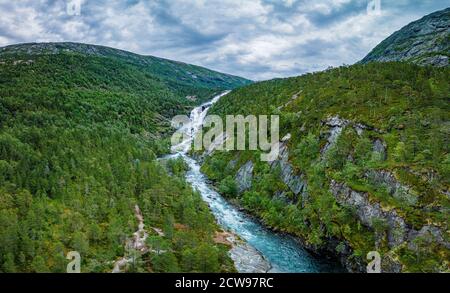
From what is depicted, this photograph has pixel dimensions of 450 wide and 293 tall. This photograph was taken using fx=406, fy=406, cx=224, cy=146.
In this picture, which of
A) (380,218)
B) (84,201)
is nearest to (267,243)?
(380,218)

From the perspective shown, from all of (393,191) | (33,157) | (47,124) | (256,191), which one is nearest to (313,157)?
(256,191)

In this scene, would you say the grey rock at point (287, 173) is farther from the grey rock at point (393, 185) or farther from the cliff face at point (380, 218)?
the grey rock at point (393, 185)

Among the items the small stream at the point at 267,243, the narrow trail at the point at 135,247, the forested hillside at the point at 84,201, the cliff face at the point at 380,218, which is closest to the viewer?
the cliff face at the point at 380,218

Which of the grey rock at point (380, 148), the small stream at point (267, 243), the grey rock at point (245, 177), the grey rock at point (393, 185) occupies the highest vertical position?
the grey rock at point (380, 148)

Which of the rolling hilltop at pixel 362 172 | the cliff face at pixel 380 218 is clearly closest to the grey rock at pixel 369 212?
the cliff face at pixel 380 218

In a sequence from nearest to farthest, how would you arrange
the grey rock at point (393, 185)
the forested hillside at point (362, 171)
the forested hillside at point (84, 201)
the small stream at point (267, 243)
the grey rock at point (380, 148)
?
1. the forested hillside at point (84, 201)
2. the forested hillside at point (362, 171)
3. the grey rock at point (393, 185)
4. the small stream at point (267, 243)
5. the grey rock at point (380, 148)

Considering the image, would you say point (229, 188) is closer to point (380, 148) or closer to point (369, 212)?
point (380, 148)

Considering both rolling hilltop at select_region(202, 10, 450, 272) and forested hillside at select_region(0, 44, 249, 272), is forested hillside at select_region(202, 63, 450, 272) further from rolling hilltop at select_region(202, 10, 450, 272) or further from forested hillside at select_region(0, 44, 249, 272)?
forested hillside at select_region(0, 44, 249, 272)

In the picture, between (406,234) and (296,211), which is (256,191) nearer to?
(296,211)
